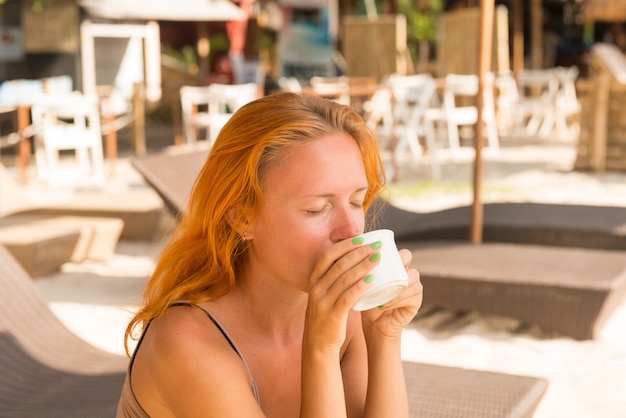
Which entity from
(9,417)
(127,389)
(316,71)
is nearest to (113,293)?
(9,417)

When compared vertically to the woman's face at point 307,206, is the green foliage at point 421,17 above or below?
above

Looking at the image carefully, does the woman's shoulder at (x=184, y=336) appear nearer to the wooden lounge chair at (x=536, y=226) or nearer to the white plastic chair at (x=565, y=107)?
the wooden lounge chair at (x=536, y=226)

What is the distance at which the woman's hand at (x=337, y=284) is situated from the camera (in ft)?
3.75

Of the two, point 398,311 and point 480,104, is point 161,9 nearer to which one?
point 480,104

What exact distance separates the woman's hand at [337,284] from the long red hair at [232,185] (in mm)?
182

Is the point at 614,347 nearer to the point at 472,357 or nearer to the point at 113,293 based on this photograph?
the point at 472,357

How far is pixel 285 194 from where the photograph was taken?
1.29m

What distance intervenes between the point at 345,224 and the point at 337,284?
0.12 metres

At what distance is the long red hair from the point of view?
1.30 metres

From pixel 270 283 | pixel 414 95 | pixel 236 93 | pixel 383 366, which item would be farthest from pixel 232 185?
pixel 236 93

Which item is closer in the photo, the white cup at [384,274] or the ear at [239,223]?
the white cup at [384,274]

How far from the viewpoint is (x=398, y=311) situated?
139cm

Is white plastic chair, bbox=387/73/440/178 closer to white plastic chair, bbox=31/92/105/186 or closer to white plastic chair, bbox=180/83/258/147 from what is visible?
white plastic chair, bbox=180/83/258/147

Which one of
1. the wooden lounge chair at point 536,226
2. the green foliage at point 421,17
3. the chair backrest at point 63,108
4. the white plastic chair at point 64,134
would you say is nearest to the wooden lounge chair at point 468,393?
the wooden lounge chair at point 536,226
